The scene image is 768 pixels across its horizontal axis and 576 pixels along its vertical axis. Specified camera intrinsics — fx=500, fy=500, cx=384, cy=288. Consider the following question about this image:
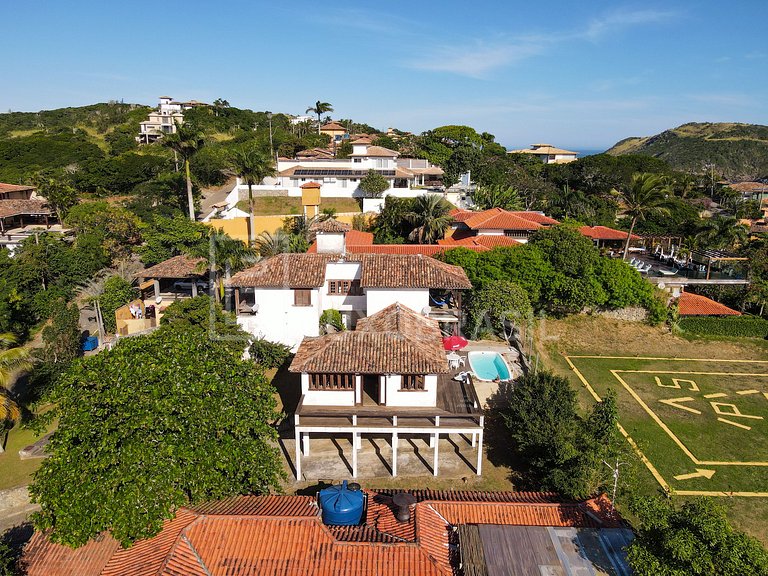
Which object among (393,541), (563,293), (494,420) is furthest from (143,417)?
(563,293)

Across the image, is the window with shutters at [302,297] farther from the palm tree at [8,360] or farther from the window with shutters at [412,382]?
the palm tree at [8,360]

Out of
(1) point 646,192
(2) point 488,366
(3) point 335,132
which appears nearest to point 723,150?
(3) point 335,132

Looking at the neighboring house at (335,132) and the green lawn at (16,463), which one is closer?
the green lawn at (16,463)

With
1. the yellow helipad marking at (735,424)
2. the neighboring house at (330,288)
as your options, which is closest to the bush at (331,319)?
the neighboring house at (330,288)

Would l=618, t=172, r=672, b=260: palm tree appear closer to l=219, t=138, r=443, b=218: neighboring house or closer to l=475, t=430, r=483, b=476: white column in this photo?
l=219, t=138, r=443, b=218: neighboring house

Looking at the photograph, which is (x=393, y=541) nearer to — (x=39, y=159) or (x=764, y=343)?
(x=764, y=343)

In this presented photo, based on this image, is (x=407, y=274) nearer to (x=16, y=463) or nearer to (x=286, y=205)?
(x=16, y=463)

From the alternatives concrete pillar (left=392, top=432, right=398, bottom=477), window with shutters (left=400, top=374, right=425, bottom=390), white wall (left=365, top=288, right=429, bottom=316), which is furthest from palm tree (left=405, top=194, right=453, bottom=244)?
concrete pillar (left=392, top=432, right=398, bottom=477)
